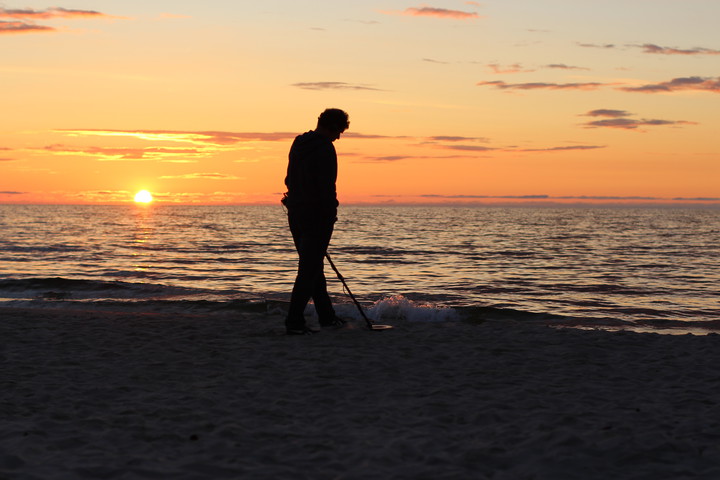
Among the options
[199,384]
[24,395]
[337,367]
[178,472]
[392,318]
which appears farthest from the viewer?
[392,318]

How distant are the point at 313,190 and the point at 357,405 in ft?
11.1

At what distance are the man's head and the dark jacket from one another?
0.10m

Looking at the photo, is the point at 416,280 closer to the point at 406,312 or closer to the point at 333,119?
the point at 406,312

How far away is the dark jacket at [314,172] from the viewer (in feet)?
26.9

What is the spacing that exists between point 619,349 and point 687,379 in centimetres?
151

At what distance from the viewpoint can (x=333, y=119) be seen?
833cm

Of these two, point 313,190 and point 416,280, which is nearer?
point 313,190

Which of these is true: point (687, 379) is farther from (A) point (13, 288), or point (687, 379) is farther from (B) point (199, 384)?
(A) point (13, 288)

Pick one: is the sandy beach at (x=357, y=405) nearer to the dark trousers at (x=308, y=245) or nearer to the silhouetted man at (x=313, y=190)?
the dark trousers at (x=308, y=245)

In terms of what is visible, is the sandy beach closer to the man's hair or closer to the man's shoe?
the man's shoe

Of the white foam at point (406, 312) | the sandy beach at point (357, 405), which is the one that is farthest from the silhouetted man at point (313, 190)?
the white foam at point (406, 312)

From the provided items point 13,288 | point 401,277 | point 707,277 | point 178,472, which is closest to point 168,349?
point 178,472

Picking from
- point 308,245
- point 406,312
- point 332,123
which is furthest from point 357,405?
point 406,312

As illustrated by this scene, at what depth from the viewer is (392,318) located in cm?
1106
